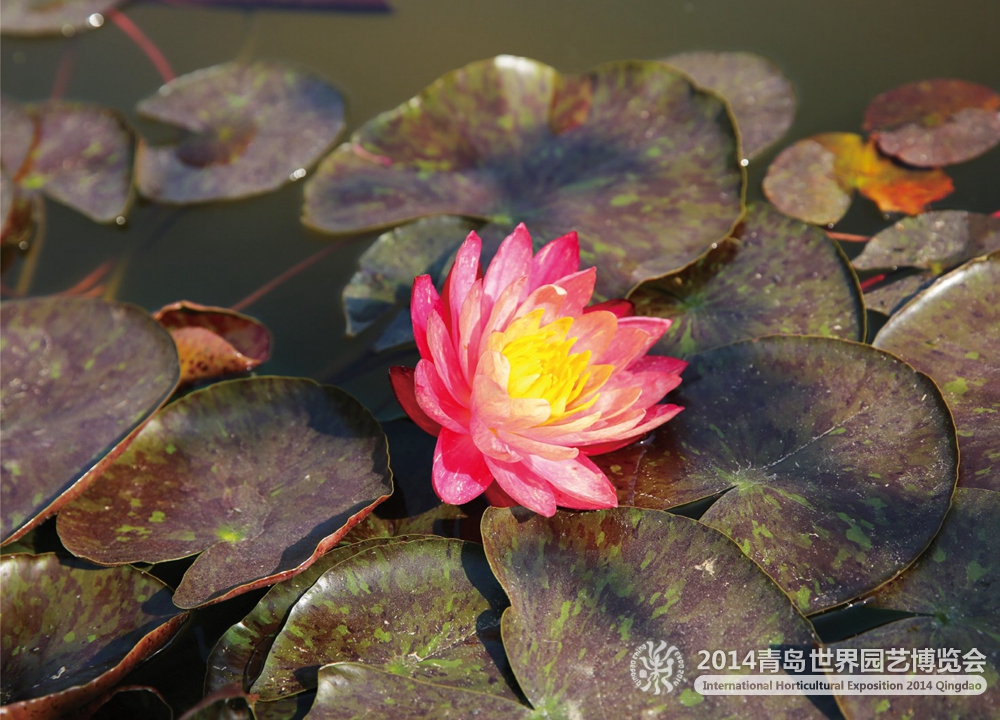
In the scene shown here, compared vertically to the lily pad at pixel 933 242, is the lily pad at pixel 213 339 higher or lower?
lower

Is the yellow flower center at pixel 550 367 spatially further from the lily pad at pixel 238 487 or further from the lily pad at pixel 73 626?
the lily pad at pixel 73 626

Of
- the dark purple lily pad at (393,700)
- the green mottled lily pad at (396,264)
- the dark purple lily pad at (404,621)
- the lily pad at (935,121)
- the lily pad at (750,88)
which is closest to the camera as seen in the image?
the dark purple lily pad at (393,700)

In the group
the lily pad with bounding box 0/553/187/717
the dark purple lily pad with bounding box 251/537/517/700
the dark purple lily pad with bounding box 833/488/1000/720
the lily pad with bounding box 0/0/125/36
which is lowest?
the lily pad with bounding box 0/553/187/717

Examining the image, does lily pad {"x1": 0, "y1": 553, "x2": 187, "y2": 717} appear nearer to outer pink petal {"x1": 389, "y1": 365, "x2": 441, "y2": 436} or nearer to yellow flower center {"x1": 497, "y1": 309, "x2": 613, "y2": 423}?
outer pink petal {"x1": 389, "y1": 365, "x2": 441, "y2": 436}

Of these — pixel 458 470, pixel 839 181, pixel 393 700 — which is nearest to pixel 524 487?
pixel 458 470

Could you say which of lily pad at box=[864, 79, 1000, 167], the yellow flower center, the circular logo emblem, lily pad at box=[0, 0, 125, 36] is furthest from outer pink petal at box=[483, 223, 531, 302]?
lily pad at box=[0, 0, 125, 36]

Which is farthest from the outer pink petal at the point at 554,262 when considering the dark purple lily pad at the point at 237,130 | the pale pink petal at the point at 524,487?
the dark purple lily pad at the point at 237,130

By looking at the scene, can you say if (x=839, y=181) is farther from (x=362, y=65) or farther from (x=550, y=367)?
(x=362, y=65)
